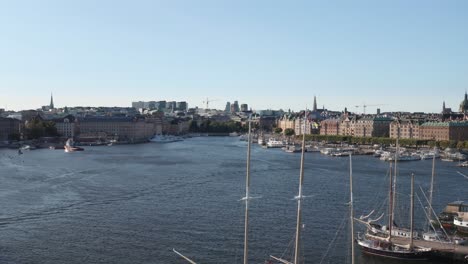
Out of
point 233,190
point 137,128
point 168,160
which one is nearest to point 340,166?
point 168,160

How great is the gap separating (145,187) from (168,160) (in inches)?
493

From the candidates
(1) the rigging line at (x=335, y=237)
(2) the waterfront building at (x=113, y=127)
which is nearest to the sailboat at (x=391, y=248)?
(1) the rigging line at (x=335, y=237)

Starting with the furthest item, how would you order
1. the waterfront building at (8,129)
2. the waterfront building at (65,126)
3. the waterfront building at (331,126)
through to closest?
the waterfront building at (331,126) < the waterfront building at (65,126) < the waterfront building at (8,129)

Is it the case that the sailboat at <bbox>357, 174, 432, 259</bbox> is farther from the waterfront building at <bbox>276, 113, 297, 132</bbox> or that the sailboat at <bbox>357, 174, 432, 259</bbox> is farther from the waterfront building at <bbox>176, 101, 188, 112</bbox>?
the waterfront building at <bbox>176, 101, 188, 112</bbox>

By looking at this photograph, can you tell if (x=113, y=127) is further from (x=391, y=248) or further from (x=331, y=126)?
(x=391, y=248)

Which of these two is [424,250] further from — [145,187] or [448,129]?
[448,129]

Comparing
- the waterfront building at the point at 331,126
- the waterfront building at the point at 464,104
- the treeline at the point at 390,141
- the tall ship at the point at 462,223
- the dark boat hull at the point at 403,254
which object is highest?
the waterfront building at the point at 464,104

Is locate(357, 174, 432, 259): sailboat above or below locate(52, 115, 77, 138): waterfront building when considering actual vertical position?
below

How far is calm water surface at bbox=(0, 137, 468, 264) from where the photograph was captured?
12.0 meters

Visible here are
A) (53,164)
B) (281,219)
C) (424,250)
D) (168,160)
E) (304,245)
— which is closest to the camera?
(424,250)

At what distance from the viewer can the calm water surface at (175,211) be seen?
12008 millimetres

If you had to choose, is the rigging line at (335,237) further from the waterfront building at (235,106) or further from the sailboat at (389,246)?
the waterfront building at (235,106)

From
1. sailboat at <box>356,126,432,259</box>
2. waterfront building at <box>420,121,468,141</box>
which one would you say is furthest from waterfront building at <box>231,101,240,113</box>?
sailboat at <box>356,126,432,259</box>

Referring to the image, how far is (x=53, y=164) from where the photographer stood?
29422 millimetres
